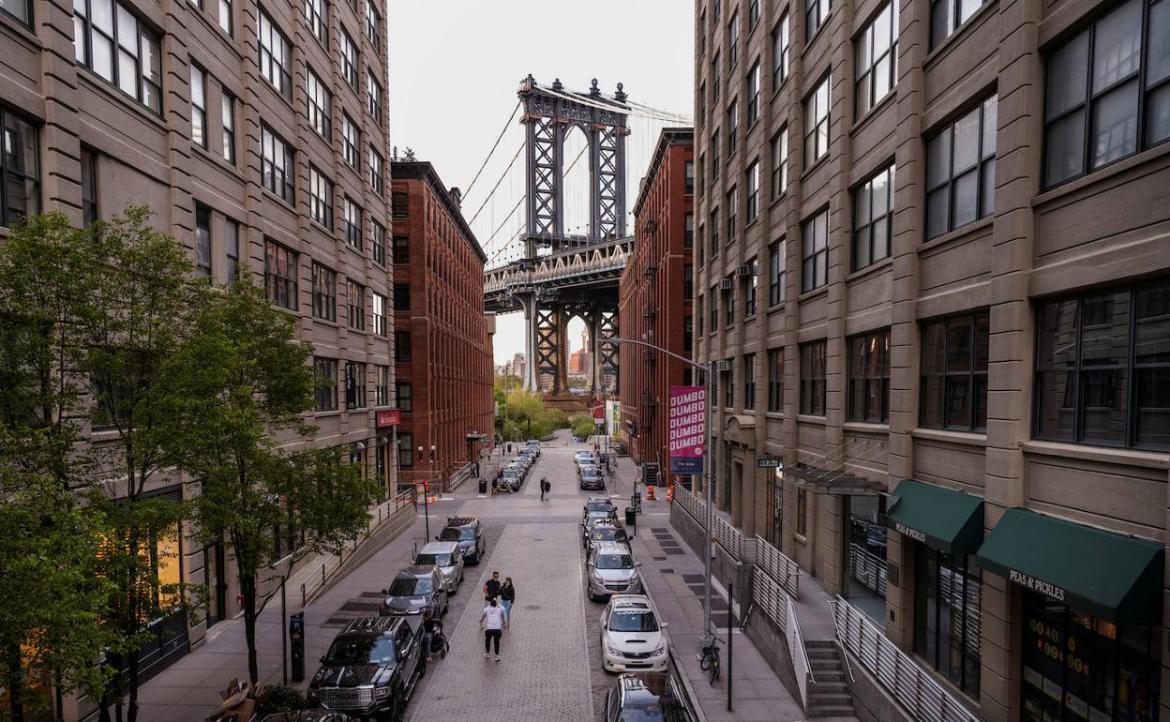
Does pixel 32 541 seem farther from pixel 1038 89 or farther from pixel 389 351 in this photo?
pixel 389 351

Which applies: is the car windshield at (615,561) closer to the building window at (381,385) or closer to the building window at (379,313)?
the building window at (381,385)

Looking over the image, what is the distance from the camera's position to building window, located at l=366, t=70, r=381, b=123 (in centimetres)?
3631

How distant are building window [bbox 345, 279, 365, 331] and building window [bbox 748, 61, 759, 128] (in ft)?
65.1

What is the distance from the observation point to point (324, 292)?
29.1 m

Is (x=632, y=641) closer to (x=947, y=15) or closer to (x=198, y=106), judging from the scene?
(x=947, y=15)

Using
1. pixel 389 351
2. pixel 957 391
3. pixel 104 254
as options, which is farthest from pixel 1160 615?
pixel 389 351

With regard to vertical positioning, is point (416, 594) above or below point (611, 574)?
above

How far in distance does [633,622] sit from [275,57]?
23558 mm

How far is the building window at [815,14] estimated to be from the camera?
20688 mm

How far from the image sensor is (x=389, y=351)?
38719mm

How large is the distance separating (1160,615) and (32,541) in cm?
1325

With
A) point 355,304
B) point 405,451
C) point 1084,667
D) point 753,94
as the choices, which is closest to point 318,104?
point 355,304

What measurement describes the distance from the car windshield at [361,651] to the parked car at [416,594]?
4.75 metres

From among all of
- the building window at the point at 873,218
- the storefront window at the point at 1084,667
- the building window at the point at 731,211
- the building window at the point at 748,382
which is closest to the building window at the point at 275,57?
the building window at the point at 731,211
